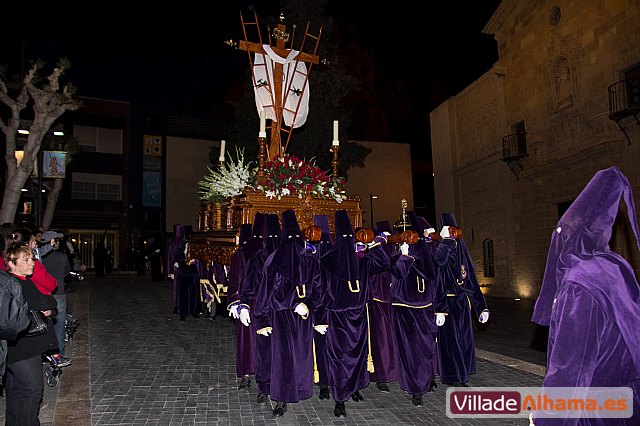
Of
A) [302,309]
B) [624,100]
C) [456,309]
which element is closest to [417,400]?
[456,309]

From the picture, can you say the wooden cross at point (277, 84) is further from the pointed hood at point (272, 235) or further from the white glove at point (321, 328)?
the white glove at point (321, 328)

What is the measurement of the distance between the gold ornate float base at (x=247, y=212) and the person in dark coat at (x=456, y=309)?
255cm

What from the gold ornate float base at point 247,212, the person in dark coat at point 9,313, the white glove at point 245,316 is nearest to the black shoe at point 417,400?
the white glove at point 245,316

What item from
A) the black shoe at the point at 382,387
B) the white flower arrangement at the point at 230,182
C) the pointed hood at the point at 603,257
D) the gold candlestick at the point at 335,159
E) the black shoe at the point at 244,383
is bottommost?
the black shoe at the point at 382,387

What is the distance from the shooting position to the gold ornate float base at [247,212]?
25.9ft

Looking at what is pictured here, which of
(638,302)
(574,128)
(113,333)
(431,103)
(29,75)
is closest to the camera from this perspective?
(638,302)

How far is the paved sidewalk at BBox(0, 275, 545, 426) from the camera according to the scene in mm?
4934

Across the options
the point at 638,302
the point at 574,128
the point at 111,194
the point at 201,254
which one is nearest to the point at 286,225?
the point at 638,302

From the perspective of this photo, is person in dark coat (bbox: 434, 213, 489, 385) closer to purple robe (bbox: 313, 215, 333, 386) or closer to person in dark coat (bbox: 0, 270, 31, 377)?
purple robe (bbox: 313, 215, 333, 386)

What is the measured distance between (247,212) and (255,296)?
8.07 ft

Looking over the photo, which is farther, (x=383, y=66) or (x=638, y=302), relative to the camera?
(x=383, y=66)

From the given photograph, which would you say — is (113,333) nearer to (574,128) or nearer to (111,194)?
(574,128)

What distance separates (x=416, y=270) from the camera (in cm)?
569

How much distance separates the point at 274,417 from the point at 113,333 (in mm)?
5441
